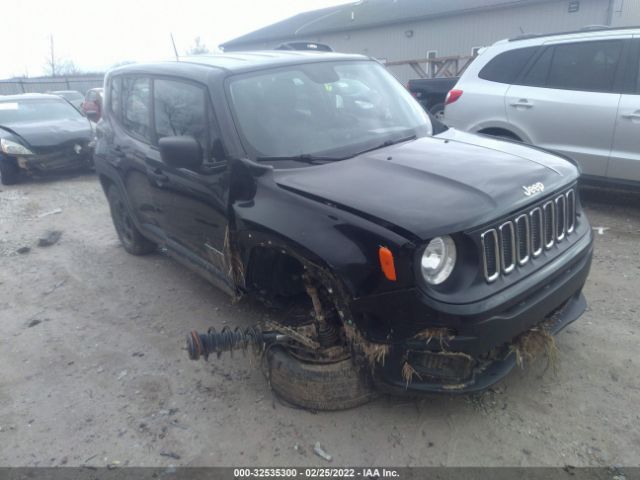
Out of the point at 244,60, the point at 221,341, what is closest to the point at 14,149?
the point at 244,60

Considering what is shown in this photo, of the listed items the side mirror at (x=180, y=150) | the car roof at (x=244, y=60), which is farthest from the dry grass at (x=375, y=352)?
the car roof at (x=244, y=60)

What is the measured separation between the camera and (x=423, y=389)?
2.51 m

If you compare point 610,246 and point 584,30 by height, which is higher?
point 584,30

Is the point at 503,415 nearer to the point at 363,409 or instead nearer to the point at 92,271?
the point at 363,409

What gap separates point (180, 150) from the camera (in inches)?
123

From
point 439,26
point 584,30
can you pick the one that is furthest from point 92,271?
point 439,26

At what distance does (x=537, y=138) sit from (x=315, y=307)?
4230 millimetres

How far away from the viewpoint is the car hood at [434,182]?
7.73 feet

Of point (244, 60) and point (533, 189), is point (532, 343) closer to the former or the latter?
point (533, 189)

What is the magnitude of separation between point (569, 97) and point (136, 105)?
4.51 meters

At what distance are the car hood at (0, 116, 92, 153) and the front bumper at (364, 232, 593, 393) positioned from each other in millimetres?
9025

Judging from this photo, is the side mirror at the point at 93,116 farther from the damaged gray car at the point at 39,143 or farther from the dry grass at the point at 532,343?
the dry grass at the point at 532,343

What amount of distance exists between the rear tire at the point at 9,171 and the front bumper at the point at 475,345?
30.8 ft

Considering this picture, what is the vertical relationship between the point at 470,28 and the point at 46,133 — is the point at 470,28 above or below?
above
